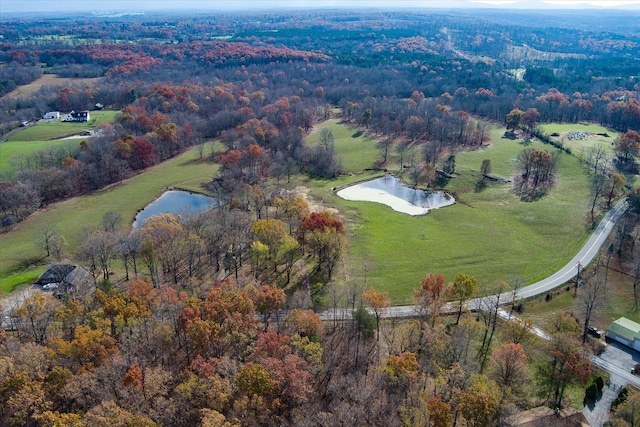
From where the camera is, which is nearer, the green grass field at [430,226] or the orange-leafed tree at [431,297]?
the orange-leafed tree at [431,297]

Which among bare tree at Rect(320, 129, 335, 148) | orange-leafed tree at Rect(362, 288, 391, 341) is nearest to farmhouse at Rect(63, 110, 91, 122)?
bare tree at Rect(320, 129, 335, 148)

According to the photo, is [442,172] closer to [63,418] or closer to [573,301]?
[573,301]

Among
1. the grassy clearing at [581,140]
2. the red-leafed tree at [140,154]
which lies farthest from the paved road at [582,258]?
the red-leafed tree at [140,154]

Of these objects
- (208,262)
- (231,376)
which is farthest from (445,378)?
(208,262)

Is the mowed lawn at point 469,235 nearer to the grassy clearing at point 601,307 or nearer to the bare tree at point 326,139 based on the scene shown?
the grassy clearing at point 601,307

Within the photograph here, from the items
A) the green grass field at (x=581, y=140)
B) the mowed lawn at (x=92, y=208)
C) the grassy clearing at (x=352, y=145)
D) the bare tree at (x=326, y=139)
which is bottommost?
the mowed lawn at (x=92, y=208)

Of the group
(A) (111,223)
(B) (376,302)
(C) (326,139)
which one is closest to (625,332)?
(B) (376,302)
